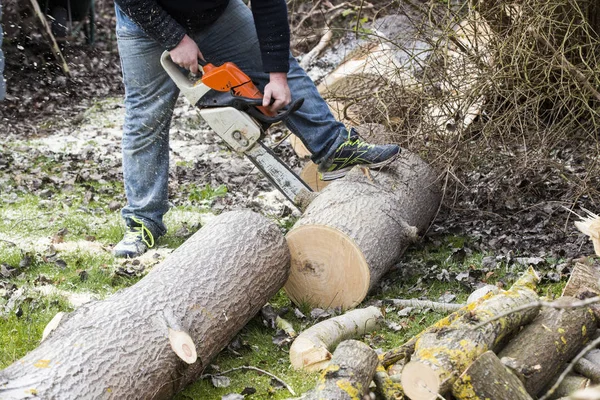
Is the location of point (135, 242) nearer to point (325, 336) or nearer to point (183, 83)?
point (183, 83)

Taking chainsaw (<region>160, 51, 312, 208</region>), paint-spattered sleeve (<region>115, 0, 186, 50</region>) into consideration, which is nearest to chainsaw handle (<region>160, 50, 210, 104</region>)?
chainsaw (<region>160, 51, 312, 208</region>)

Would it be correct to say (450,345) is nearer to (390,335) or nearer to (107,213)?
(390,335)

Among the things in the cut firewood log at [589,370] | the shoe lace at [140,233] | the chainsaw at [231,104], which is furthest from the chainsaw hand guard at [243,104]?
the cut firewood log at [589,370]

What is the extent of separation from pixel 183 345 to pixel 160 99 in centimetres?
176

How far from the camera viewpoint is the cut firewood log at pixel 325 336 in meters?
2.93

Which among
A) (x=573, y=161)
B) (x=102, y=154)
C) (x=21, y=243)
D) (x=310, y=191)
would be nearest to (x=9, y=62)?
(x=102, y=154)

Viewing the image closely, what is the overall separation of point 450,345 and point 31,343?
1851mm

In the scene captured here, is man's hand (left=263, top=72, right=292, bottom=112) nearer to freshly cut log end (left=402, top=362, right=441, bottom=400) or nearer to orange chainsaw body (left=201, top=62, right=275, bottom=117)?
orange chainsaw body (left=201, top=62, right=275, bottom=117)

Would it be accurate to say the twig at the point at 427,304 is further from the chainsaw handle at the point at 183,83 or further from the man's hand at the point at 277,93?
the chainsaw handle at the point at 183,83

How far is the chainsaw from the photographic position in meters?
3.74

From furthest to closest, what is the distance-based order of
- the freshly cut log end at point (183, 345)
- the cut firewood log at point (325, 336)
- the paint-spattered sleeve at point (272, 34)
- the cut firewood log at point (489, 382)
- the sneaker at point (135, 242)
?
the sneaker at point (135, 242) → the paint-spattered sleeve at point (272, 34) → the cut firewood log at point (325, 336) → the freshly cut log end at point (183, 345) → the cut firewood log at point (489, 382)

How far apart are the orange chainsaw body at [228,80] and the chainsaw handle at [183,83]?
0.22 feet

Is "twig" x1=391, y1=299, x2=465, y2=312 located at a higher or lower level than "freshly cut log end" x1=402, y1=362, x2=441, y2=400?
lower

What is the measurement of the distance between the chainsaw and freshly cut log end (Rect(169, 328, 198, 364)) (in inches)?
52.1
